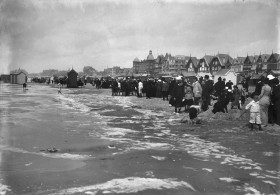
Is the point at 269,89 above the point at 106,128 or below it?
above

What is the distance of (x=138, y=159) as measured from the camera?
320 inches

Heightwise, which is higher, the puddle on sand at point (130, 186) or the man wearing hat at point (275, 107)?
the man wearing hat at point (275, 107)

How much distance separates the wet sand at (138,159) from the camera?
6117 mm

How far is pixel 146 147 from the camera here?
9484 mm

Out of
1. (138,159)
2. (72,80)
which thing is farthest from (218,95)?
(72,80)

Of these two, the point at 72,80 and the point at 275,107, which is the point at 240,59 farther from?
the point at 275,107

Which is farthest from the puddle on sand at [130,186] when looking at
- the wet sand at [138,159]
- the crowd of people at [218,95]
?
the crowd of people at [218,95]

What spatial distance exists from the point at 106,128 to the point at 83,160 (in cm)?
493

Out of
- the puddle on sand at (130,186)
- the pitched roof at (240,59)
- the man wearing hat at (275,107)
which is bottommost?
the puddle on sand at (130,186)

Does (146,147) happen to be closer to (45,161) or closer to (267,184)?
(45,161)

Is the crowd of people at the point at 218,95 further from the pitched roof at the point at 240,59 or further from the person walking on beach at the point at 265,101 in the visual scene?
the pitched roof at the point at 240,59

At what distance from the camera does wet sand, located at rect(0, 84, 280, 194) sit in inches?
241

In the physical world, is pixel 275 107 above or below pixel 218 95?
below

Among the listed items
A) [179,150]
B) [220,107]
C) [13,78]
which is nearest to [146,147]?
[179,150]
